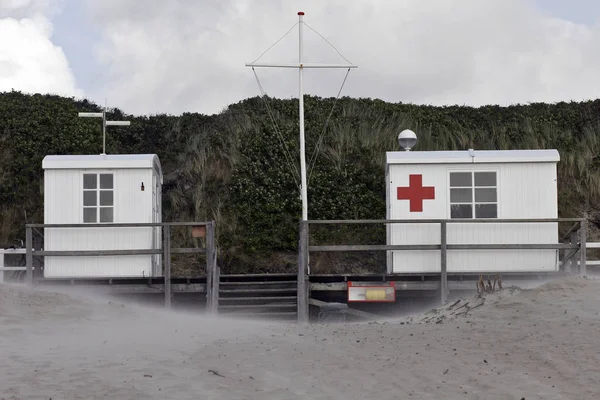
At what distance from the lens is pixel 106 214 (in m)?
18.5

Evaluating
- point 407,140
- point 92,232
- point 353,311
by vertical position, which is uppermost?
point 407,140

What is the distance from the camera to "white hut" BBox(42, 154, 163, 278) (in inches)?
722

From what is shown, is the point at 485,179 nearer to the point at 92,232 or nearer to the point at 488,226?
the point at 488,226

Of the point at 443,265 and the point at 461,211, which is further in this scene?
the point at 461,211

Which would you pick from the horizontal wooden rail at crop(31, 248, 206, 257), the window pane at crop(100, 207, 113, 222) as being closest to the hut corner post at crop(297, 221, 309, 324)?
the horizontal wooden rail at crop(31, 248, 206, 257)

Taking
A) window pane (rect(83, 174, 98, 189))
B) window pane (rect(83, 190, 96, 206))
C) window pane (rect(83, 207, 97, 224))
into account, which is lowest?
window pane (rect(83, 207, 97, 224))

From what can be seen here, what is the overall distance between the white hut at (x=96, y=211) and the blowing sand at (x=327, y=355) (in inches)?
159

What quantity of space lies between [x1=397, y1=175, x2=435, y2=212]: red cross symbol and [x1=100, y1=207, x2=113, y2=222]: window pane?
244 inches

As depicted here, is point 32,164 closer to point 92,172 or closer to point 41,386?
point 92,172

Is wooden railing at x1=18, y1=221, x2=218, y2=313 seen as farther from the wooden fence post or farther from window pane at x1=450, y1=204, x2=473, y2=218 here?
the wooden fence post

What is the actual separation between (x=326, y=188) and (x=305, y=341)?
14100 mm

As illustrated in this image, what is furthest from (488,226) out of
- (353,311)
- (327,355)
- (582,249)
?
(327,355)

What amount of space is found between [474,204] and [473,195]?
189 millimetres

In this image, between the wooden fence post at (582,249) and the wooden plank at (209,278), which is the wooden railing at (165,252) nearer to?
the wooden plank at (209,278)
